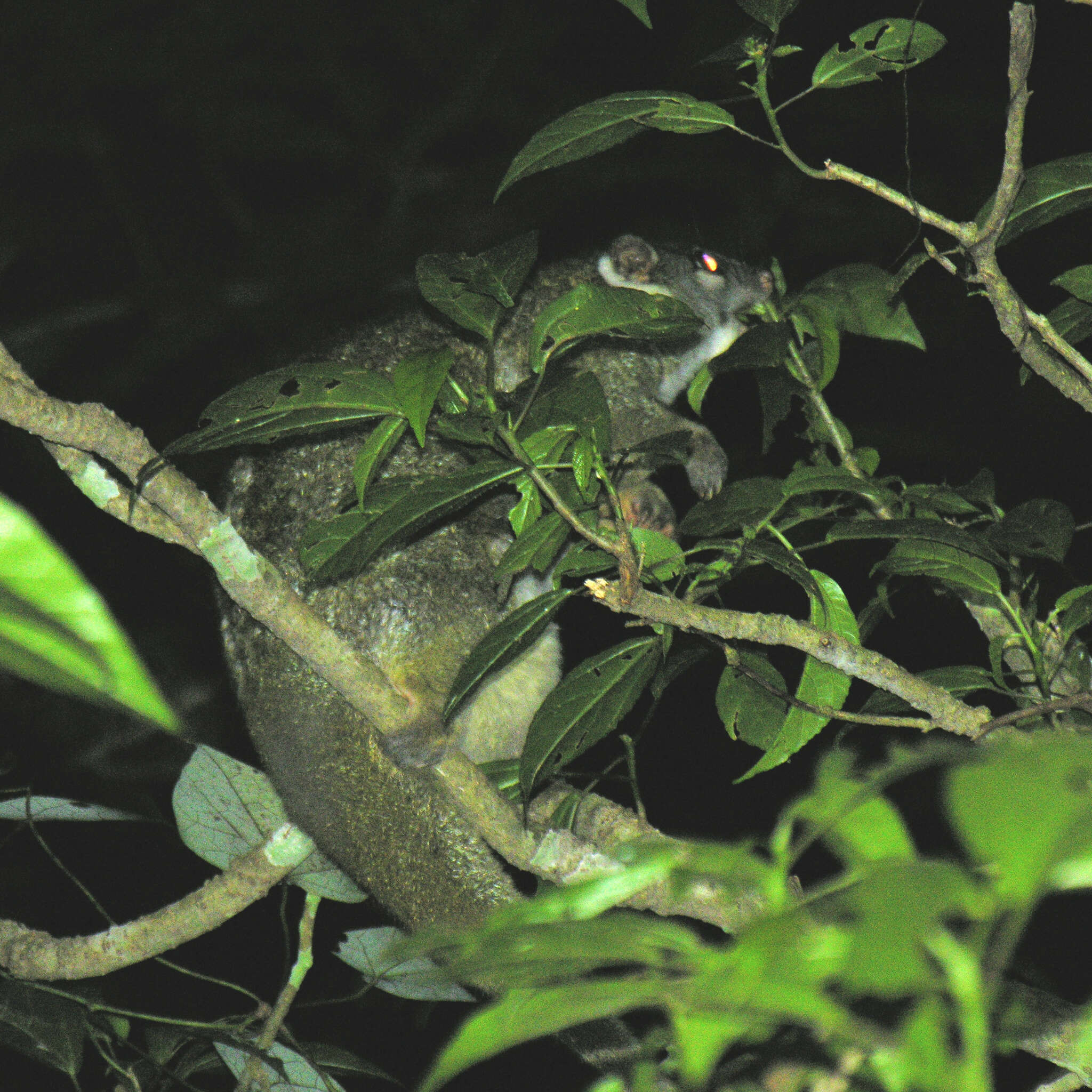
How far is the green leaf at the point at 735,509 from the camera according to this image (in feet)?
5.57

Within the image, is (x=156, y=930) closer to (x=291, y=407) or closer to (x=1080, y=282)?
(x=291, y=407)

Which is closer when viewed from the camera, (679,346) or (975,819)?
(975,819)

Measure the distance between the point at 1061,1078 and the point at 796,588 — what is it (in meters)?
2.40

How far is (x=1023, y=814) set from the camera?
1.21 ft

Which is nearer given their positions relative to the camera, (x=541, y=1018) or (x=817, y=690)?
(x=541, y=1018)

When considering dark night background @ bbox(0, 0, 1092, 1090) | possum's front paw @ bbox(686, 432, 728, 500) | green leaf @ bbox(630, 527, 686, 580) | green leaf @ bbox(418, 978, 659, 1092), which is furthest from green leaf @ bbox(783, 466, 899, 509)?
dark night background @ bbox(0, 0, 1092, 1090)

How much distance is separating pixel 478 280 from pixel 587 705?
63cm

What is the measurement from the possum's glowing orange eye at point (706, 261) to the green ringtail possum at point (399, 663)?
674 mm

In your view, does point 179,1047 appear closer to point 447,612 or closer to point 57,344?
point 447,612

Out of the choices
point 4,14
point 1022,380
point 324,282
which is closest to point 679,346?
point 1022,380

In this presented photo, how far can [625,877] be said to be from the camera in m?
0.52

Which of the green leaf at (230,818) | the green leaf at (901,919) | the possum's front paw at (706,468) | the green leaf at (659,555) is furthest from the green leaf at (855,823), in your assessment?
the possum's front paw at (706,468)

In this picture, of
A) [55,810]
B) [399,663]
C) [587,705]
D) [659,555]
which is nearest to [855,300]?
[659,555]

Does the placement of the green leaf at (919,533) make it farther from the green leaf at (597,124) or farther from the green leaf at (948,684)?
the green leaf at (597,124)
